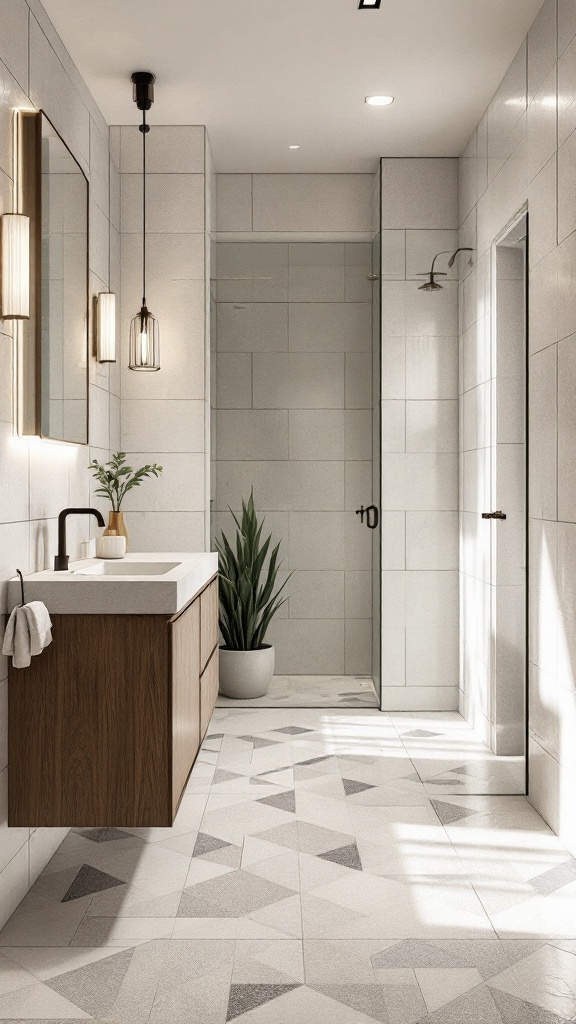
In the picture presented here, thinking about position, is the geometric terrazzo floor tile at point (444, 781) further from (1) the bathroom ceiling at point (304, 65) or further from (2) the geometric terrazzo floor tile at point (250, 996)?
(1) the bathroom ceiling at point (304, 65)

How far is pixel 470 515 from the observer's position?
13.6 feet

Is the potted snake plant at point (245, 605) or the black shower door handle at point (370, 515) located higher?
the black shower door handle at point (370, 515)

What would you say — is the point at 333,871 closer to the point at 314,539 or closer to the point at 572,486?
the point at 572,486

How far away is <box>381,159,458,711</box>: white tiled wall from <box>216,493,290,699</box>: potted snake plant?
23.9 inches

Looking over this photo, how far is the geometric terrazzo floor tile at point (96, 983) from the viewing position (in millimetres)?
1917

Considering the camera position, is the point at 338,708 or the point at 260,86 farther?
the point at 338,708

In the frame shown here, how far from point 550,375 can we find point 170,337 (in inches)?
74.5

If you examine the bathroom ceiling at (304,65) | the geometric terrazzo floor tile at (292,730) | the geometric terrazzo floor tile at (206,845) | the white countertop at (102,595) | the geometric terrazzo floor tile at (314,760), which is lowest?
the geometric terrazzo floor tile at (206,845)

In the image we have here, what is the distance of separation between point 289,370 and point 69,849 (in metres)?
2.55

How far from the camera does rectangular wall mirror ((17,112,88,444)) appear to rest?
8.27 ft

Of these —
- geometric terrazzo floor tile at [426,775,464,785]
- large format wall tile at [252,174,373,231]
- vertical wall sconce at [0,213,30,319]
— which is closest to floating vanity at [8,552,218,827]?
vertical wall sconce at [0,213,30,319]

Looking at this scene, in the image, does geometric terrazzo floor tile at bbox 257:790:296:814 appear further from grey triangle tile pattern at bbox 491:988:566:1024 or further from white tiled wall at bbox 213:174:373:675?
white tiled wall at bbox 213:174:373:675

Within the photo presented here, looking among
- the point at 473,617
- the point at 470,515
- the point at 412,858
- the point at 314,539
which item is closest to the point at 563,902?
the point at 412,858

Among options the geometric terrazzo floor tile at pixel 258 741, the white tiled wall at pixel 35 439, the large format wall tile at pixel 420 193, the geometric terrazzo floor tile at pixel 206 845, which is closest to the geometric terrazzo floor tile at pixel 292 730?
the geometric terrazzo floor tile at pixel 258 741
